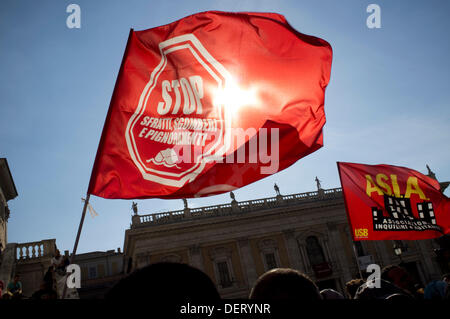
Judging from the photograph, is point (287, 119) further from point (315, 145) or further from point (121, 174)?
point (121, 174)

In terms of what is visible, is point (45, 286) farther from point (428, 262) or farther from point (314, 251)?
point (428, 262)

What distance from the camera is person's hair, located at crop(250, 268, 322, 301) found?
1515 mm

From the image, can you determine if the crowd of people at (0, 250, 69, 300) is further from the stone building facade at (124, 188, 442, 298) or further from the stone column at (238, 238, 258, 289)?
the stone column at (238, 238, 258, 289)

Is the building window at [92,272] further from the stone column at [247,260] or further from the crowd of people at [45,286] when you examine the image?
the crowd of people at [45,286]

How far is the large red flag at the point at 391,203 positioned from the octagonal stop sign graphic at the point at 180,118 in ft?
13.3

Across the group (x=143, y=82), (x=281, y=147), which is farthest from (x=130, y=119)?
(x=281, y=147)

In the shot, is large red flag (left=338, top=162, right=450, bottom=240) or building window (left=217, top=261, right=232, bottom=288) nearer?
large red flag (left=338, top=162, right=450, bottom=240)

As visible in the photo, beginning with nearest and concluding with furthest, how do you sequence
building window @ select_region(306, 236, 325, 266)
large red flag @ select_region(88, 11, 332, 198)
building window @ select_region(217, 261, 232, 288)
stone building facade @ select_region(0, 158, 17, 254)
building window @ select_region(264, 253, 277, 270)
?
large red flag @ select_region(88, 11, 332, 198) → stone building facade @ select_region(0, 158, 17, 254) → building window @ select_region(217, 261, 232, 288) → building window @ select_region(264, 253, 277, 270) → building window @ select_region(306, 236, 325, 266)

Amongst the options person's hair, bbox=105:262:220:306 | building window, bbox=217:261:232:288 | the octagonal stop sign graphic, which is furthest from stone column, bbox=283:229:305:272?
person's hair, bbox=105:262:220:306

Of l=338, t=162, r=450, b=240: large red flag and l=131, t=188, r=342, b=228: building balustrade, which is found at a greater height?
l=131, t=188, r=342, b=228: building balustrade

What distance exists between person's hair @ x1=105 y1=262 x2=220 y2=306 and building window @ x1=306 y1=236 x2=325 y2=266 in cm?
3193

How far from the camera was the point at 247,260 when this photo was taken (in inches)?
1182

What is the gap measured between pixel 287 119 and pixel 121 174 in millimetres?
2510
